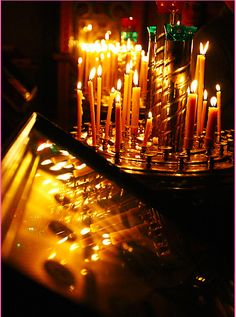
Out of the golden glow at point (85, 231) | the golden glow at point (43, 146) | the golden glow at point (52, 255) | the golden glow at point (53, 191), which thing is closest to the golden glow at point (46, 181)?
the golden glow at point (53, 191)

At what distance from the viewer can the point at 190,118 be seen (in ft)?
5.13

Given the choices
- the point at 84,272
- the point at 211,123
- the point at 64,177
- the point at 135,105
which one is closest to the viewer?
the point at 84,272

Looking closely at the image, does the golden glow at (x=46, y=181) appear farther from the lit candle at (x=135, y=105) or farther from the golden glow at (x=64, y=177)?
the lit candle at (x=135, y=105)

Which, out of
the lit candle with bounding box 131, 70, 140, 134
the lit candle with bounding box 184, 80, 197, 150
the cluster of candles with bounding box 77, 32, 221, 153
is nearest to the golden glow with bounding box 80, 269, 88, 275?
the cluster of candles with bounding box 77, 32, 221, 153

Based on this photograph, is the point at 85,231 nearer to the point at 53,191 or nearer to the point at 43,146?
the point at 53,191

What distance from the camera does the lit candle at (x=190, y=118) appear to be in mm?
1553

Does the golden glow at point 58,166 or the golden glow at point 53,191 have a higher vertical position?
the golden glow at point 58,166

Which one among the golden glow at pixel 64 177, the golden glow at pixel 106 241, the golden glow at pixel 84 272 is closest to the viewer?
the golden glow at pixel 84 272

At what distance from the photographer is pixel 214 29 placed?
337 cm

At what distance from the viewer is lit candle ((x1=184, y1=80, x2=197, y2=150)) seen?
1553mm

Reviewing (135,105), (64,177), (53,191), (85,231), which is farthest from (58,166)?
(135,105)

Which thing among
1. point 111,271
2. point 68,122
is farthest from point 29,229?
point 68,122

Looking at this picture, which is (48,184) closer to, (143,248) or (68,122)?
(143,248)

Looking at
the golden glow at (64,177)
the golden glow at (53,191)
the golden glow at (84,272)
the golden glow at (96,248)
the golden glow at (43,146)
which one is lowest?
the golden glow at (84,272)
